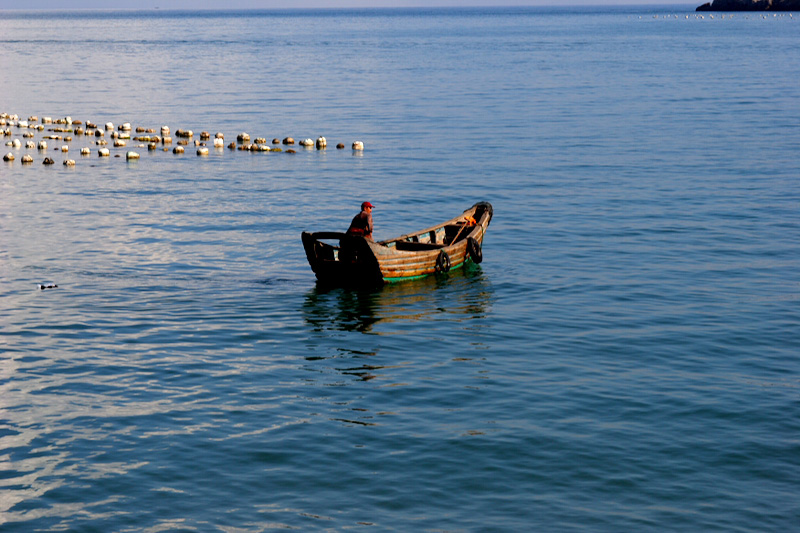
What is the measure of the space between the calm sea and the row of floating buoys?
2.27ft

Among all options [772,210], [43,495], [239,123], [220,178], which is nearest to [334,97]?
[239,123]

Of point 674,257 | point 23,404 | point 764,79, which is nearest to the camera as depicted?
point 23,404

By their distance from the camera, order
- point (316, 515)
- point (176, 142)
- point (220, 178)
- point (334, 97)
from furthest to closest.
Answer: point (334, 97) → point (176, 142) → point (220, 178) → point (316, 515)

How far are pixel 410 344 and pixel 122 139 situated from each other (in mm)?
38498

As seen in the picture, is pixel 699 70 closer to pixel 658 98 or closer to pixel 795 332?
pixel 658 98

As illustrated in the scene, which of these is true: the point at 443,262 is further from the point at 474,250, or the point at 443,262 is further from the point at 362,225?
the point at 362,225

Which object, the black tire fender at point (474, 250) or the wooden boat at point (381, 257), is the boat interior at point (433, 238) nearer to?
the wooden boat at point (381, 257)

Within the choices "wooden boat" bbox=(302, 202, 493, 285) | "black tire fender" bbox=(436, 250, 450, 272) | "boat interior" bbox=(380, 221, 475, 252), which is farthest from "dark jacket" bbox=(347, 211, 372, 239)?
"black tire fender" bbox=(436, 250, 450, 272)

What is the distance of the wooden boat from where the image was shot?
2595 cm

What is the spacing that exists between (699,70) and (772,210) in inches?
2762

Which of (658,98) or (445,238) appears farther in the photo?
(658,98)

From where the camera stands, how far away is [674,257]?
30.0 meters

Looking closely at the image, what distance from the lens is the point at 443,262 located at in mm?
27562

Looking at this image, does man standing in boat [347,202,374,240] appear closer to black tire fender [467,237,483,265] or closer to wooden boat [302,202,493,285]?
wooden boat [302,202,493,285]
